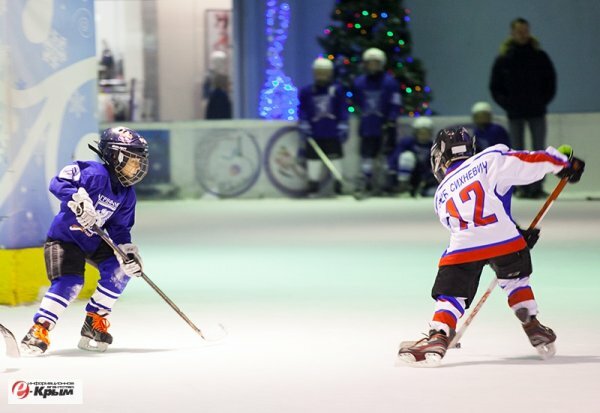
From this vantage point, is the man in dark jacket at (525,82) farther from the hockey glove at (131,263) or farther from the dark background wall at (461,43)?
the hockey glove at (131,263)

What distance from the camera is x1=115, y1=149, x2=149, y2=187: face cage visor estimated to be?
21.4ft

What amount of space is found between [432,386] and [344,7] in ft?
45.1

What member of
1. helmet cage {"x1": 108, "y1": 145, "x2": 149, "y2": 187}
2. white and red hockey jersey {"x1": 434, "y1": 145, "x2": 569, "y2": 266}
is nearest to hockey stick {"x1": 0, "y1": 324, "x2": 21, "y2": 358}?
helmet cage {"x1": 108, "y1": 145, "x2": 149, "y2": 187}

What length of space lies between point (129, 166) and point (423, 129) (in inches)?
427

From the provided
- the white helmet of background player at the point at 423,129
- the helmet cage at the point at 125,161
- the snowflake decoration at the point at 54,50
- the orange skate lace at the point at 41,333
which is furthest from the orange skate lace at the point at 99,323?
the white helmet of background player at the point at 423,129

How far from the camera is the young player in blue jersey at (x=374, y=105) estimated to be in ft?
55.1

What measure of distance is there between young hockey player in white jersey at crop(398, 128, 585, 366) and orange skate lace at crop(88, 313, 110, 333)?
150cm

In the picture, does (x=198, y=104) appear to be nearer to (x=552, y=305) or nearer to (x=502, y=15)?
(x=502, y=15)

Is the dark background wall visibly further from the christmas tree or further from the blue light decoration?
the christmas tree

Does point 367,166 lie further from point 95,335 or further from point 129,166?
point 95,335

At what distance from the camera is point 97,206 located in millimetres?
6500

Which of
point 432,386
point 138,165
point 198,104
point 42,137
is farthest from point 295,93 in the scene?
point 432,386

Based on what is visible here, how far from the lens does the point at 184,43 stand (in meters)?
23.5

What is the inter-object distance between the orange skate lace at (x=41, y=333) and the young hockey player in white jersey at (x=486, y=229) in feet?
5.51
